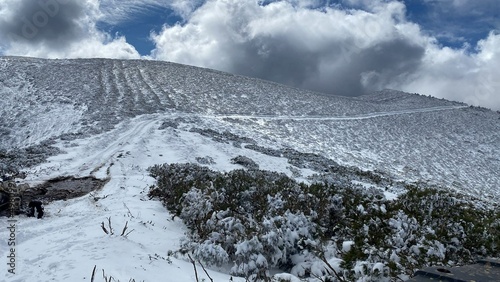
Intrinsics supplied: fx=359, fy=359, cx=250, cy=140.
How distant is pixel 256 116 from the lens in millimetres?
34844

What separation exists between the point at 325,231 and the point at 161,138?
15067 mm

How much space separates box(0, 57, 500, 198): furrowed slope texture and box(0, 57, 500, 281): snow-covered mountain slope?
16 centimetres

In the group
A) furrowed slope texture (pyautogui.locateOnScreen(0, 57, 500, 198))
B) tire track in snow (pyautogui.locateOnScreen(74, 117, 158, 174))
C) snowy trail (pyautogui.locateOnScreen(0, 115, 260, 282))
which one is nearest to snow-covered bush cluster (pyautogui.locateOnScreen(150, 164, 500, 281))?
snowy trail (pyautogui.locateOnScreen(0, 115, 260, 282))

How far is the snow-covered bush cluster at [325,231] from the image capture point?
5809mm

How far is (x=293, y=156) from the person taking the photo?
22.4 m

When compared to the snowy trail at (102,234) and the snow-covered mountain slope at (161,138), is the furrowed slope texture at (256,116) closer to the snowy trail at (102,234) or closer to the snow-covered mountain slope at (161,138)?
the snow-covered mountain slope at (161,138)

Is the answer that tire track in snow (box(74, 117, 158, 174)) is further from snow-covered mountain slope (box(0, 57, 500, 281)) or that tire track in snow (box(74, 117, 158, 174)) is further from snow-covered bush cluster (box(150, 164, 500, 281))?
snow-covered bush cluster (box(150, 164, 500, 281))

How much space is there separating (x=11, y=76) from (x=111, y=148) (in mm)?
25950

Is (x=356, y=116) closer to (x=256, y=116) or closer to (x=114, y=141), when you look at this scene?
(x=256, y=116)

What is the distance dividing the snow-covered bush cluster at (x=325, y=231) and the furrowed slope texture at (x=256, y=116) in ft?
48.6

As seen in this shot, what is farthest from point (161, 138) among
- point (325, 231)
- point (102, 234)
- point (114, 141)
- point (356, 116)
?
point (356, 116)

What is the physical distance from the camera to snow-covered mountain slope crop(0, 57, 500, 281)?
22.1ft

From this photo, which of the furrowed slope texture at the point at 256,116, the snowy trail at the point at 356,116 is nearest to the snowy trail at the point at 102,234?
the furrowed slope texture at the point at 256,116

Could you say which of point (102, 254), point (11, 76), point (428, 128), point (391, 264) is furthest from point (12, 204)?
point (428, 128)
